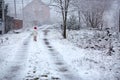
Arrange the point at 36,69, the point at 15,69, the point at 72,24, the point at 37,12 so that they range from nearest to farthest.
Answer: the point at 36,69, the point at 15,69, the point at 72,24, the point at 37,12

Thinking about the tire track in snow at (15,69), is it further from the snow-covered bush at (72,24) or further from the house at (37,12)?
the house at (37,12)

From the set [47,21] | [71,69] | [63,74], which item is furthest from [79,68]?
[47,21]

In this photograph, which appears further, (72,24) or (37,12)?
(37,12)

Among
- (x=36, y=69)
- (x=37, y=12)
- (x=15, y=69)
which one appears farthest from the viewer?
(x=37, y=12)

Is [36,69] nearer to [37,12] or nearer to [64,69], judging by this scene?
[64,69]

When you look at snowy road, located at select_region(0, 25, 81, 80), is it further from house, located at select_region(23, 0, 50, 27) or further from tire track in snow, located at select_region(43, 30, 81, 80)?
house, located at select_region(23, 0, 50, 27)

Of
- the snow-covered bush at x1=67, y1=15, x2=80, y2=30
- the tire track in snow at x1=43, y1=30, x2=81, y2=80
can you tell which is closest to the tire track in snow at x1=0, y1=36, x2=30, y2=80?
the tire track in snow at x1=43, y1=30, x2=81, y2=80

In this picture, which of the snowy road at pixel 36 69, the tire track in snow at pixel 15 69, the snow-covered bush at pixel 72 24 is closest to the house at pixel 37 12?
the snow-covered bush at pixel 72 24

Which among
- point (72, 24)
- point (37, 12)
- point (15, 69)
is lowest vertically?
point (15, 69)

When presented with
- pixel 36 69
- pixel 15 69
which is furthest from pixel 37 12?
pixel 36 69

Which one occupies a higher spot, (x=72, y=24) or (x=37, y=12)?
(x=37, y=12)

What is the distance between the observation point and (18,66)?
1326 cm

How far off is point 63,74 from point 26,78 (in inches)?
70.3

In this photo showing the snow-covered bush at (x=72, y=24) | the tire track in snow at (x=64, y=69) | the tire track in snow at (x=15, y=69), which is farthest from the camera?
the snow-covered bush at (x=72, y=24)
